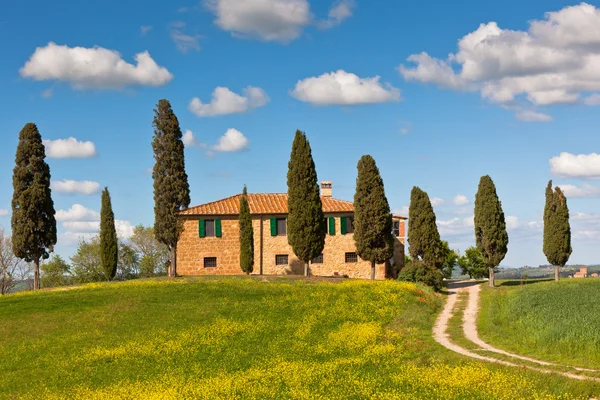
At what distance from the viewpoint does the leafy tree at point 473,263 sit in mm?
72562

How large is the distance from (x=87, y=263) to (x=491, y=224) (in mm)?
48409

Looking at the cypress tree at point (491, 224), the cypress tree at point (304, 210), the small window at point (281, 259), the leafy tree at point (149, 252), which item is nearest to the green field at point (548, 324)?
the cypress tree at point (491, 224)

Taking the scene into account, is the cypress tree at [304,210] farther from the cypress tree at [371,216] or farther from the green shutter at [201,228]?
the green shutter at [201,228]

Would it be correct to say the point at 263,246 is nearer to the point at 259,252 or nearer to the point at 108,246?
the point at 259,252

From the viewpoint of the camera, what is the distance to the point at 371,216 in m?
53.3

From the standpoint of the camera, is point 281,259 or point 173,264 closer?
point 173,264

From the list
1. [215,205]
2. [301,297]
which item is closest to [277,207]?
Result: [215,205]

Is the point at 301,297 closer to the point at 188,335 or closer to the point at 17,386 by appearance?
the point at 188,335

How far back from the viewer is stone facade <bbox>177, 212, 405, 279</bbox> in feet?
202

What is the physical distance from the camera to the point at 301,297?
3969 centimetres

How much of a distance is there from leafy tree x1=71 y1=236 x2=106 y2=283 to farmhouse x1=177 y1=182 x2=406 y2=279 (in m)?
21.1

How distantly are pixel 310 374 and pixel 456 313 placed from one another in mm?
18498

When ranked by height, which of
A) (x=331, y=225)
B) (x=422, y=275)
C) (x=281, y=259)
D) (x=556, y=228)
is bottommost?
(x=422, y=275)

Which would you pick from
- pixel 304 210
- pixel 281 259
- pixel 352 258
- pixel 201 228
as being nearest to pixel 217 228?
pixel 201 228
